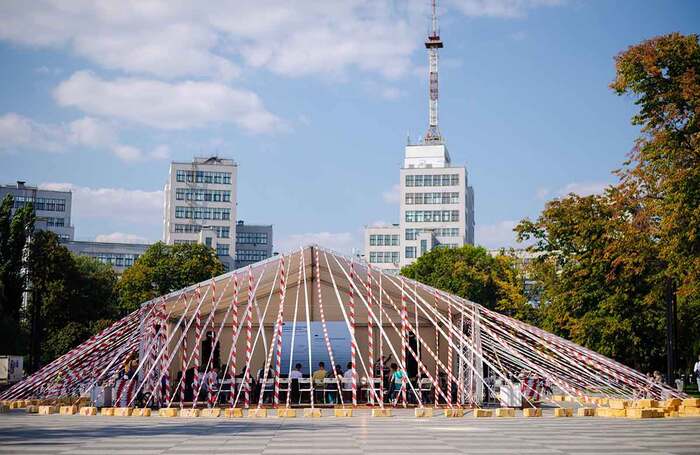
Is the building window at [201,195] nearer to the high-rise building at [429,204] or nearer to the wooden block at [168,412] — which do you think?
the high-rise building at [429,204]

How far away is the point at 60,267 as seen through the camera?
56.4 metres

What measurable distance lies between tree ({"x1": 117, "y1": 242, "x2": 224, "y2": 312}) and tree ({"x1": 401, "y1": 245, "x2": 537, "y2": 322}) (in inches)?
732

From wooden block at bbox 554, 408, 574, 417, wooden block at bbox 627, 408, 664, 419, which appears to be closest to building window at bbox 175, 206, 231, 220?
wooden block at bbox 554, 408, 574, 417

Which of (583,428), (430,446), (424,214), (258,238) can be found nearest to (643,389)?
(583,428)

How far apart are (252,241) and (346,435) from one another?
400 ft

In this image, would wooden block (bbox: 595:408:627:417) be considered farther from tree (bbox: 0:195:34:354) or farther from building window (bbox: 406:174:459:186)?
building window (bbox: 406:174:459:186)

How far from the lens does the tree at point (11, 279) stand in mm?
44562

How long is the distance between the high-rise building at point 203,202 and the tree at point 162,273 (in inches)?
1757

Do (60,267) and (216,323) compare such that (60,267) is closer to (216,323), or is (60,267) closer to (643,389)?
(216,323)

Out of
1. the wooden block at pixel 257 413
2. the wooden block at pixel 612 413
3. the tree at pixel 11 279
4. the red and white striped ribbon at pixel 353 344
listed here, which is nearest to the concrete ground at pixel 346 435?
the wooden block at pixel 612 413

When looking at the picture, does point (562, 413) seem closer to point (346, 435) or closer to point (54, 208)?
point (346, 435)

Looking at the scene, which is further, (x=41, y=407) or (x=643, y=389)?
(x=643, y=389)

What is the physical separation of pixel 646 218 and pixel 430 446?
2005 centimetres

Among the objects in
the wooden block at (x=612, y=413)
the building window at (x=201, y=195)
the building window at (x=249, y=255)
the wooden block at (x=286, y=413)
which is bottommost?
the wooden block at (x=286, y=413)
